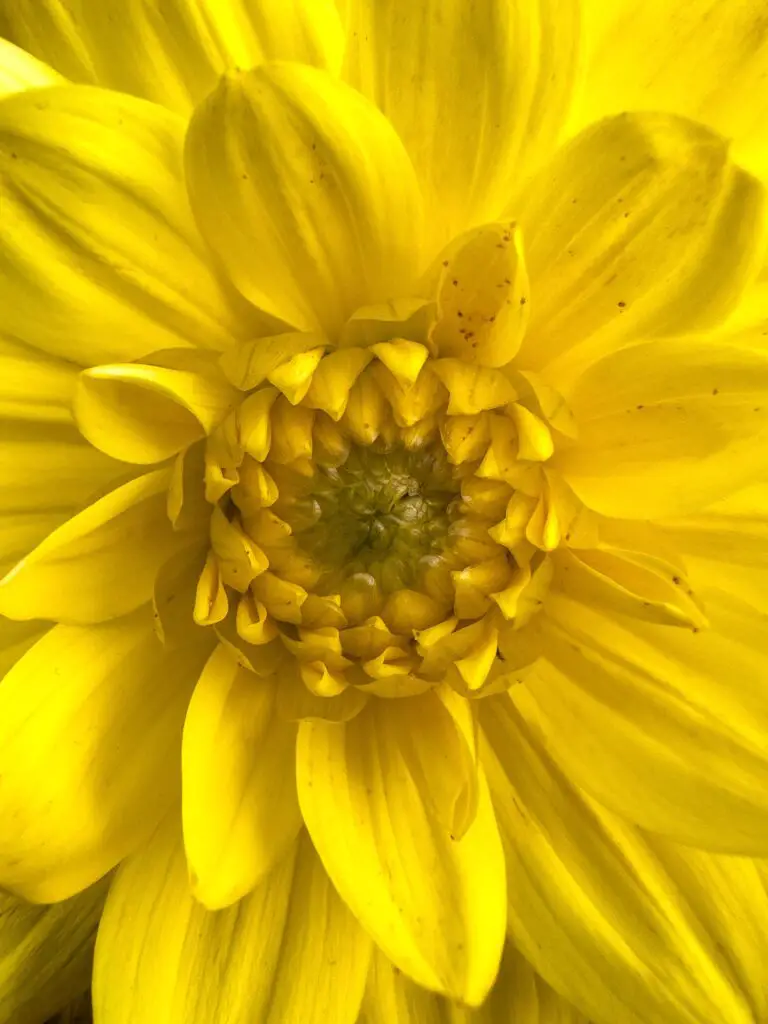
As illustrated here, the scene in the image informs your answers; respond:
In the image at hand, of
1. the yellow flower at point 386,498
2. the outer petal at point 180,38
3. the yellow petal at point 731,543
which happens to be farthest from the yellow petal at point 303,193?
the yellow petal at point 731,543

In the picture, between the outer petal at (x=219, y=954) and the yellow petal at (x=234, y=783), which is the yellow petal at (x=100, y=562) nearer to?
the yellow petal at (x=234, y=783)

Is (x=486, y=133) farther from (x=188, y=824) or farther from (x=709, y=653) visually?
(x=188, y=824)

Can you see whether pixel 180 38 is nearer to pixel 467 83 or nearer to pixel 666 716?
pixel 467 83

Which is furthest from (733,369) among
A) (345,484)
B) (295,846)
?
(295,846)

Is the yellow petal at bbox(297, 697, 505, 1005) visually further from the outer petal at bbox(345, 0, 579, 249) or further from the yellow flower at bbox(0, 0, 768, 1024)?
the outer petal at bbox(345, 0, 579, 249)

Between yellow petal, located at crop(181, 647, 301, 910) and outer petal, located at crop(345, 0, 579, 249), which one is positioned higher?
outer petal, located at crop(345, 0, 579, 249)

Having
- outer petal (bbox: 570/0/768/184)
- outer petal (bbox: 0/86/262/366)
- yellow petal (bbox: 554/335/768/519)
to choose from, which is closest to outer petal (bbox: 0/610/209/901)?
outer petal (bbox: 0/86/262/366)

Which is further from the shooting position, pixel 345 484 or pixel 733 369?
pixel 345 484

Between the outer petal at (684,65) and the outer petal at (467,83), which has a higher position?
the outer petal at (684,65)
